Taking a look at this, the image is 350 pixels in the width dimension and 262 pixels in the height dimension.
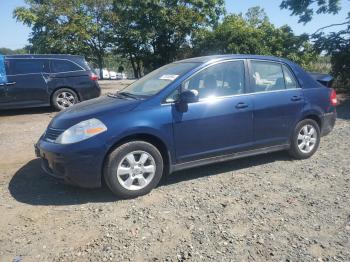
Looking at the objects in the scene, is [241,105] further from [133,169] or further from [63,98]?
[63,98]

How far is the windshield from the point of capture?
16.2 feet

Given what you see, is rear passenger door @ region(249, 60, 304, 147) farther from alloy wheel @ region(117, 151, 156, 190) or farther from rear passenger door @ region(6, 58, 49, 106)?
rear passenger door @ region(6, 58, 49, 106)

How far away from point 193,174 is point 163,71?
1.55 meters

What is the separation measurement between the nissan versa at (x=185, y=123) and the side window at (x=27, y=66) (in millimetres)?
5453

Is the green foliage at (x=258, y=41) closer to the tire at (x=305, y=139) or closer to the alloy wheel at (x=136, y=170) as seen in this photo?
the tire at (x=305, y=139)

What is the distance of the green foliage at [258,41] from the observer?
17.0 metres

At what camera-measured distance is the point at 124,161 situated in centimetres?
443

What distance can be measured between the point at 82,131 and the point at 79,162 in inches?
14.2

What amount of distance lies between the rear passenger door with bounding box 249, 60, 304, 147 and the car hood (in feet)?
5.80

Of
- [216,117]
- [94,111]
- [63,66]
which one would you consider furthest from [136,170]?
[63,66]

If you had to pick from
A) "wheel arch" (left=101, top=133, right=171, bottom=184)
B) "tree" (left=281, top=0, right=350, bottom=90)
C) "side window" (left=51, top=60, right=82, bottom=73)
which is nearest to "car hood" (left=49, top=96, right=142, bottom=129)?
"wheel arch" (left=101, top=133, right=171, bottom=184)

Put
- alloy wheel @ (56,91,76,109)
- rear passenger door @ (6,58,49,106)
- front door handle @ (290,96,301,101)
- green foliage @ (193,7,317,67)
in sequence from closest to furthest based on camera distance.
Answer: front door handle @ (290,96,301,101) < rear passenger door @ (6,58,49,106) < alloy wheel @ (56,91,76,109) < green foliage @ (193,7,317,67)

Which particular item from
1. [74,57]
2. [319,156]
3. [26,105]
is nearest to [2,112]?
[26,105]

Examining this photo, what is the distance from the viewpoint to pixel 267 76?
18.1 feet
